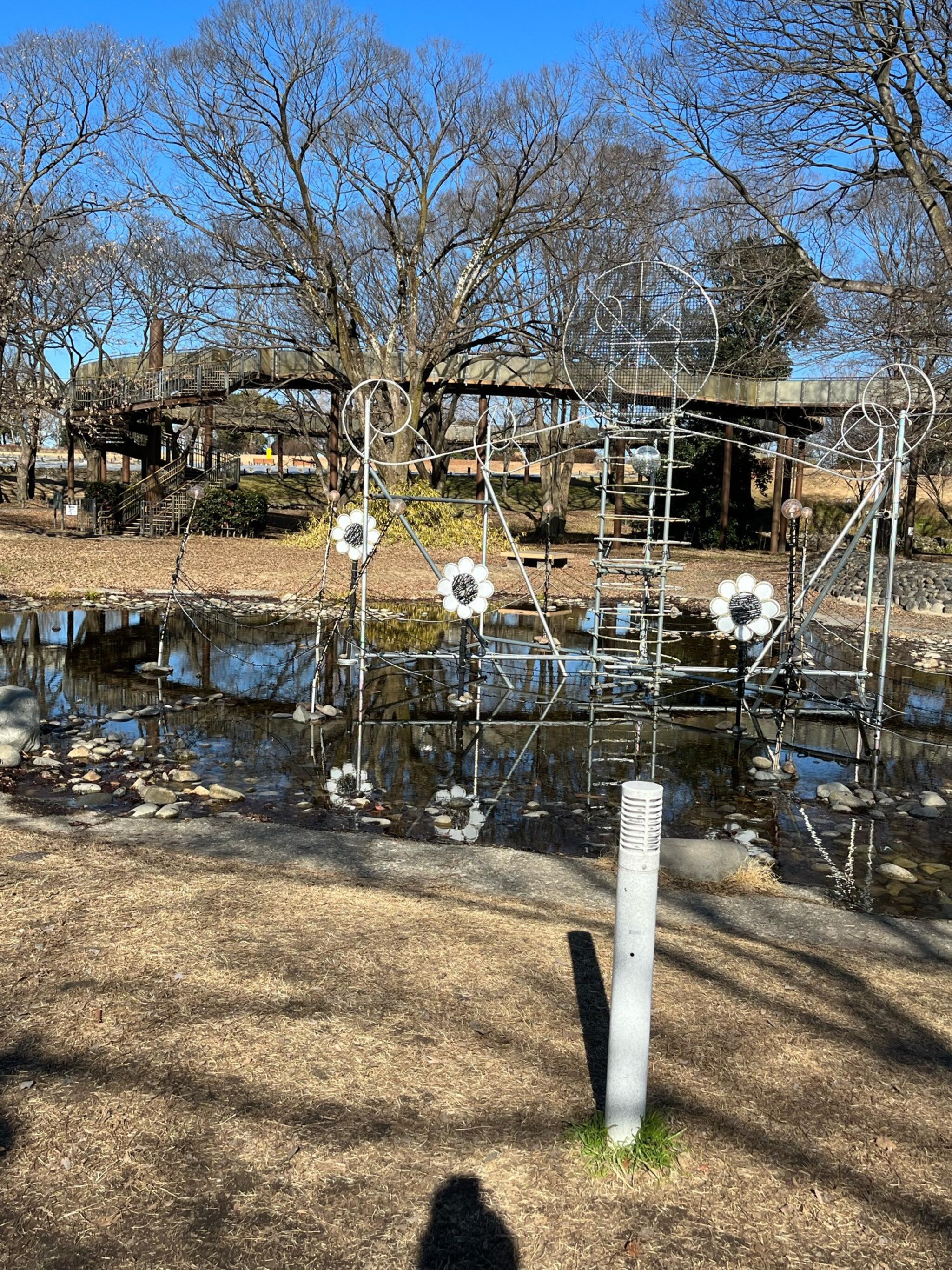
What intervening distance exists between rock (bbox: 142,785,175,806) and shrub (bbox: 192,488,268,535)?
21.3 meters

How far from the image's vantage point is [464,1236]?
2.77 meters

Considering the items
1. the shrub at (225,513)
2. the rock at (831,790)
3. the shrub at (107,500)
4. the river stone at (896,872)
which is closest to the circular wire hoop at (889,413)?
the rock at (831,790)

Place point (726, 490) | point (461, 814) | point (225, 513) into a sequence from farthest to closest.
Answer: point (726, 490)
point (225, 513)
point (461, 814)

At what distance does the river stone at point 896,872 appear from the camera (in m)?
6.38

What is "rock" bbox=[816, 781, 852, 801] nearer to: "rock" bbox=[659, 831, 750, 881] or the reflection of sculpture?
"rock" bbox=[659, 831, 750, 881]

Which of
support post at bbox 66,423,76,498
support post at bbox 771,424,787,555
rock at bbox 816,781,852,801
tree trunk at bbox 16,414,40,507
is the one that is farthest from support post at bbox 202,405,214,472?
rock at bbox 816,781,852,801

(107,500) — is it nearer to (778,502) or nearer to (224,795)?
(778,502)

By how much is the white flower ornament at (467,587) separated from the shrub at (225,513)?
18628mm

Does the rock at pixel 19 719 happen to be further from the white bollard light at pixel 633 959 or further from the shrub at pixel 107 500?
the shrub at pixel 107 500

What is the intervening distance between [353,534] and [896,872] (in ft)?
20.8

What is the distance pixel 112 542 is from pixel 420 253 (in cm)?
1035

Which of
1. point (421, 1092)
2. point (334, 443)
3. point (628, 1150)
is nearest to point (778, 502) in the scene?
point (334, 443)

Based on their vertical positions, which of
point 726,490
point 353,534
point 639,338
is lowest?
point 353,534

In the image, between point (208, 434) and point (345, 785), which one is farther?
point (208, 434)
